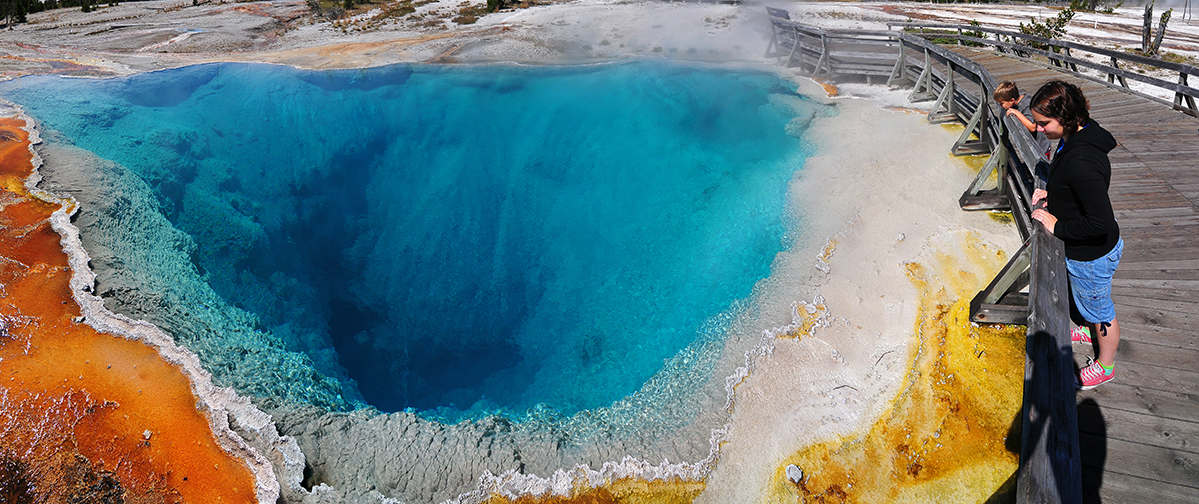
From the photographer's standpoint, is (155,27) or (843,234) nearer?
(843,234)

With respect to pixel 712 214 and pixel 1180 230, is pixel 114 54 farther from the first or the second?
pixel 1180 230

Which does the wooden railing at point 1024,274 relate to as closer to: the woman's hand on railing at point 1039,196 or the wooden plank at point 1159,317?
the woman's hand on railing at point 1039,196

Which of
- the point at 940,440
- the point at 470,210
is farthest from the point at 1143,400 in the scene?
the point at 470,210

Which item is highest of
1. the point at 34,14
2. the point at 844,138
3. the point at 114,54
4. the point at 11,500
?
the point at 34,14

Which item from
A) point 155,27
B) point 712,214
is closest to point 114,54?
point 155,27

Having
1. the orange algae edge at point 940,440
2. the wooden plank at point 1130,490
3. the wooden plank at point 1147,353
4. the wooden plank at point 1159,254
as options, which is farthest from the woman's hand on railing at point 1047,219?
the orange algae edge at point 940,440

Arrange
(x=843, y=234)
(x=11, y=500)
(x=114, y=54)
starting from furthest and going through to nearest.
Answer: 1. (x=114, y=54)
2. (x=843, y=234)
3. (x=11, y=500)

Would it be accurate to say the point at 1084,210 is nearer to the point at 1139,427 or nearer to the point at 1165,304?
the point at 1139,427
